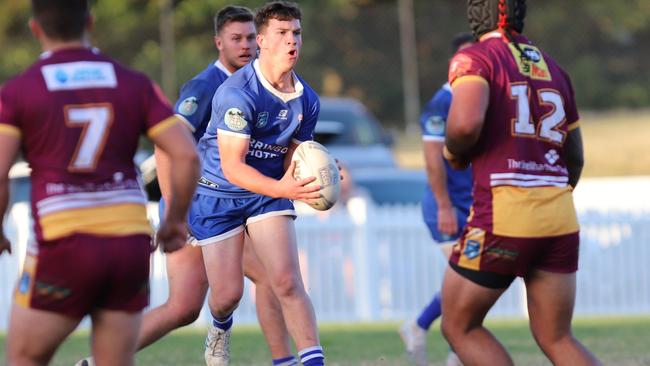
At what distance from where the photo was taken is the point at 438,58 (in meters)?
29.6

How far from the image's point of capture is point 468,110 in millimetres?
5293

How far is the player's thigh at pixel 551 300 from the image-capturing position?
17.8ft

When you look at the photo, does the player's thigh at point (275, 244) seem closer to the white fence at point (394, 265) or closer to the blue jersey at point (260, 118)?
the blue jersey at point (260, 118)

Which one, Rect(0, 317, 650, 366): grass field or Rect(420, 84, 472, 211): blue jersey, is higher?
Rect(420, 84, 472, 211): blue jersey

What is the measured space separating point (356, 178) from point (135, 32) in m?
12.3

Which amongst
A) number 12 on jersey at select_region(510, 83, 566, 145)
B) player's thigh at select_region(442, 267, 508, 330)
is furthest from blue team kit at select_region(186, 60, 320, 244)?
number 12 on jersey at select_region(510, 83, 566, 145)

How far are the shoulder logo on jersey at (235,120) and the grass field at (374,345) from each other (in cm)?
298

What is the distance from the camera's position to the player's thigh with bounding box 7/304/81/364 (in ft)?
15.1

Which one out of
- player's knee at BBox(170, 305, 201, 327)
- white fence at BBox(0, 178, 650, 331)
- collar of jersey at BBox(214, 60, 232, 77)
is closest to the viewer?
player's knee at BBox(170, 305, 201, 327)

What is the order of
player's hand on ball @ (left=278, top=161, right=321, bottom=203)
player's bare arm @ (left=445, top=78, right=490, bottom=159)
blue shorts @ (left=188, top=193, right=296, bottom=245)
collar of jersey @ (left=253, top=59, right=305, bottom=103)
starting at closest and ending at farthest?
player's bare arm @ (left=445, top=78, right=490, bottom=159), player's hand on ball @ (left=278, top=161, right=321, bottom=203), collar of jersey @ (left=253, top=59, right=305, bottom=103), blue shorts @ (left=188, top=193, right=296, bottom=245)

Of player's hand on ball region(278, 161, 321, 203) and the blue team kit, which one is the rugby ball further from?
the blue team kit

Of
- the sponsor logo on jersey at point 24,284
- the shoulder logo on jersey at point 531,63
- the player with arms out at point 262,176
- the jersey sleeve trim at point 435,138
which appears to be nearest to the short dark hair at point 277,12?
the player with arms out at point 262,176

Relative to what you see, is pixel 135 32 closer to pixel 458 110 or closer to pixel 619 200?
pixel 619 200

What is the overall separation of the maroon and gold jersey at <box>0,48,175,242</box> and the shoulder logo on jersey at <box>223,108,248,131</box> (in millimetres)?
1657
